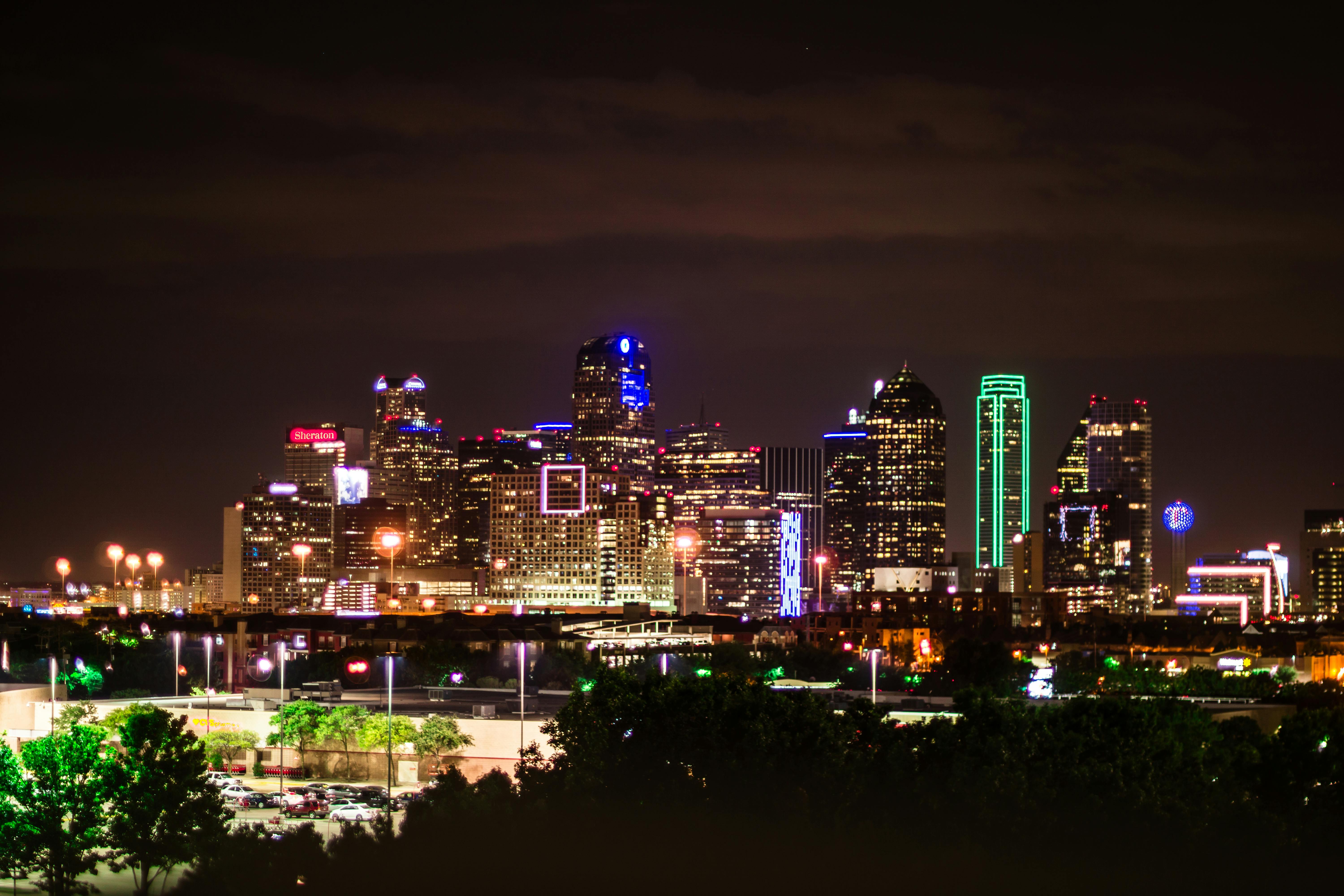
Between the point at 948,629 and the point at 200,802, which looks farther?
the point at 948,629

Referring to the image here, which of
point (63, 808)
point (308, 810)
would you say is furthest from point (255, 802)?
point (63, 808)

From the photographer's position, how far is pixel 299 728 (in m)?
77.6

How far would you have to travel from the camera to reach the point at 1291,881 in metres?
48.5

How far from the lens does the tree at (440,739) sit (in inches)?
2810

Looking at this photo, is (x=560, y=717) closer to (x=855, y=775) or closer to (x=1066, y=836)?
(x=855, y=775)

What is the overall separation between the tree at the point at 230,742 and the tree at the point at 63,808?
65.4 ft

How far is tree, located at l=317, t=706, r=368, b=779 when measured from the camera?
253ft

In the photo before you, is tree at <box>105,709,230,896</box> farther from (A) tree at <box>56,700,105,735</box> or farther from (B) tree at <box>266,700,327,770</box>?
(B) tree at <box>266,700,327,770</box>

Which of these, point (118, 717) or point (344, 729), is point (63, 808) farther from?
point (344, 729)

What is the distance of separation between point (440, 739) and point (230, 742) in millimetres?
12058

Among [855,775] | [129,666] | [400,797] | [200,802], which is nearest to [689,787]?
[855,775]

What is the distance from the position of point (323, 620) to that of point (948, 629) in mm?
68028

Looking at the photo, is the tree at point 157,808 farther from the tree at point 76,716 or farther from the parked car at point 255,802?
the tree at point 76,716

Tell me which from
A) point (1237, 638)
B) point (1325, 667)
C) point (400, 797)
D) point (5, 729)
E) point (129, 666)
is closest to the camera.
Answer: point (400, 797)
